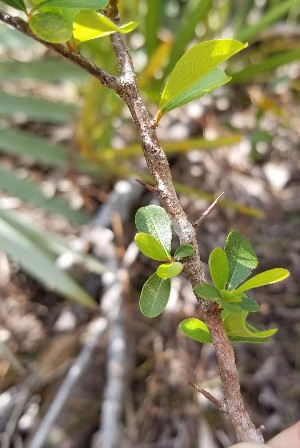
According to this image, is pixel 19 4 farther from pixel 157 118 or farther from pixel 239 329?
pixel 239 329

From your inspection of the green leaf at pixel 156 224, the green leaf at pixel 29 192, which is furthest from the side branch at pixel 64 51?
the green leaf at pixel 29 192

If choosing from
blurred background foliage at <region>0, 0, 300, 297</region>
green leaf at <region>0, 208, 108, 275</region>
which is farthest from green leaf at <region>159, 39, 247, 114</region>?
green leaf at <region>0, 208, 108, 275</region>

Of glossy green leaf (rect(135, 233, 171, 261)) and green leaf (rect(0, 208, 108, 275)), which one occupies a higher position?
glossy green leaf (rect(135, 233, 171, 261))

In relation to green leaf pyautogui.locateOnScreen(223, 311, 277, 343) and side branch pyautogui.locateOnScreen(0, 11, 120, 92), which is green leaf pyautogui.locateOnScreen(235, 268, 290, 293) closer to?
green leaf pyautogui.locateOnScreen(223, 311, 277, 343)

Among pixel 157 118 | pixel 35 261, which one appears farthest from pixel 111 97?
pixel 157 118

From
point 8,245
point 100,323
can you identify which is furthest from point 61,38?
point 100,323

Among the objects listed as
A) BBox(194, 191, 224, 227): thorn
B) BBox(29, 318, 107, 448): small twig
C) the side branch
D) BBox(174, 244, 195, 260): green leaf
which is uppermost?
the side branch

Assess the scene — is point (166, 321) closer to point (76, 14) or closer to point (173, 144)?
point (173, 144)

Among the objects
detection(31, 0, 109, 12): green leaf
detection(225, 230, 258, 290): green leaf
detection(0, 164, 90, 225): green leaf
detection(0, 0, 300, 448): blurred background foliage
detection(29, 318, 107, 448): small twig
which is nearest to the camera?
detection(31, 0, 109, 12): green leaf
